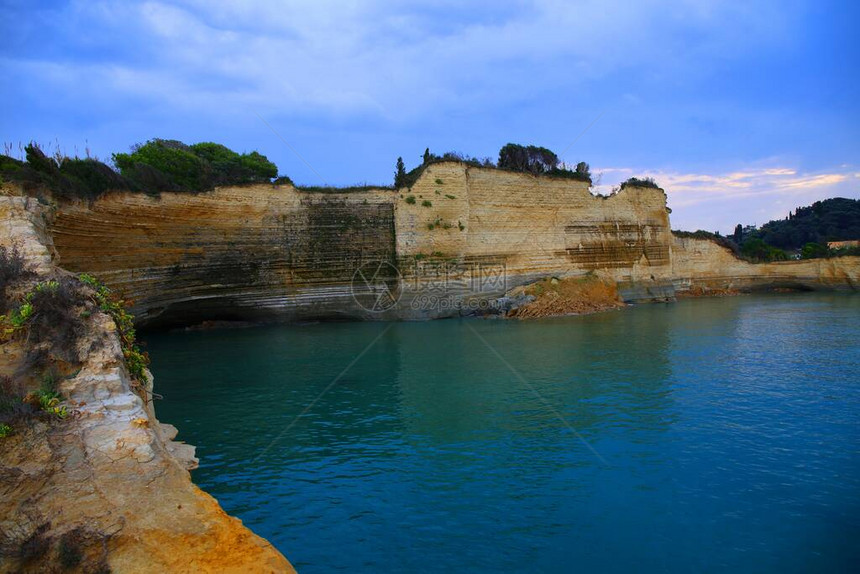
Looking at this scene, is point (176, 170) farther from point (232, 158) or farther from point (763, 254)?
point (763, 254)

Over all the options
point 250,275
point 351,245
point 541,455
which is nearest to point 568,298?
point 351,245

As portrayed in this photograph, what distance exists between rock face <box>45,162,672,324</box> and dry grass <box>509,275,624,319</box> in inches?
37.5

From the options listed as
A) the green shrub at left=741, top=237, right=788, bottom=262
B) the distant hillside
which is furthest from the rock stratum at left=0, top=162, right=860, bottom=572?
the distant hillside

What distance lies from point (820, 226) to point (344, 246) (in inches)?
3064

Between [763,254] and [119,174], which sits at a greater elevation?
[119,174]

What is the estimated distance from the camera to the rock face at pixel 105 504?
3.89 meters

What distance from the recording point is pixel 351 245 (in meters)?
25.0

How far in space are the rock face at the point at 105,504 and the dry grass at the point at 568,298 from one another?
2266 cm

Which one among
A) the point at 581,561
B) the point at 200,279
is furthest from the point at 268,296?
the point at 581,561

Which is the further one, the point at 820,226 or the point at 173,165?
the point at 820,226

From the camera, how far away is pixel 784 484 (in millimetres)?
6613

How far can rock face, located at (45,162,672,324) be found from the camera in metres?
19.9

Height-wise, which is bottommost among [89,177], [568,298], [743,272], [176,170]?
[568,298]

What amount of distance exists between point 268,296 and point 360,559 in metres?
20.6
